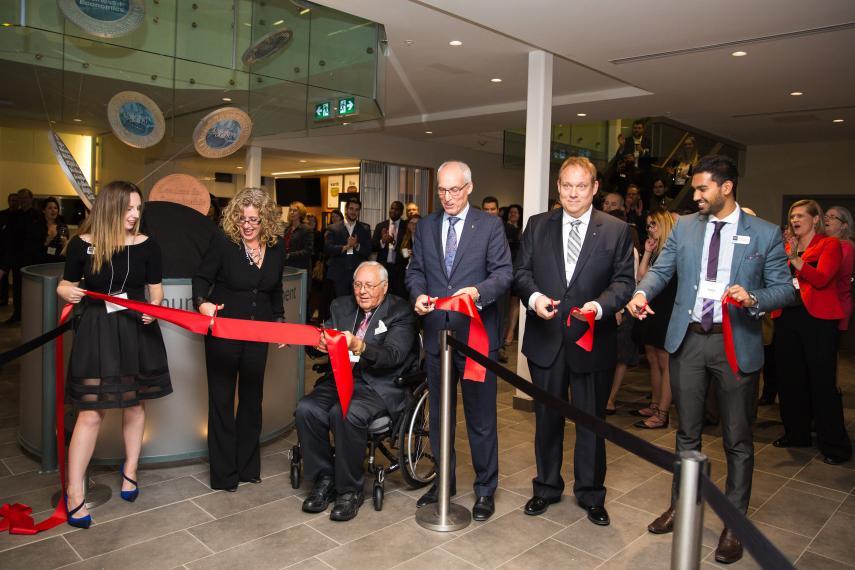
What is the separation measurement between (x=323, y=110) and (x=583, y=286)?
4.10 metres

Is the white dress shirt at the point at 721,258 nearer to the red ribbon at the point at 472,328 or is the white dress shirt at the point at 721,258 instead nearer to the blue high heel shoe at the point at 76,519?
the red ribbon at the point at 472,328

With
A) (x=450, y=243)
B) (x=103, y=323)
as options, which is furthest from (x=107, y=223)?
(x=450, y=243)

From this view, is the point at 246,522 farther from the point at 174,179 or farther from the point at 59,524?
the point at 174,179

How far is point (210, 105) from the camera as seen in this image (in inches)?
251

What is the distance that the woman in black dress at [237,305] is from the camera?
11.7 feet

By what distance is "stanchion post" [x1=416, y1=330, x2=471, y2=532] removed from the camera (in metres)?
3.19

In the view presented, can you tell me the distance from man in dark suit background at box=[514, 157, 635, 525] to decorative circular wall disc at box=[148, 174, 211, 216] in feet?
10.5

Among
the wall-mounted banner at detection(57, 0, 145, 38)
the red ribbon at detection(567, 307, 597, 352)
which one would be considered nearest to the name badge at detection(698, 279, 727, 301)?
the red ribbon at detection(567, 307, 597, 352)

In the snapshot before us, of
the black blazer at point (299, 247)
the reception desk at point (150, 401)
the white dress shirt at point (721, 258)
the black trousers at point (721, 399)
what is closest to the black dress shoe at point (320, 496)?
the reception desk at point (150, 401)

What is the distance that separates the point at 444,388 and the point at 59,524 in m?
1.92

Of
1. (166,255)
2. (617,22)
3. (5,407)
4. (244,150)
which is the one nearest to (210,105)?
(166,255)

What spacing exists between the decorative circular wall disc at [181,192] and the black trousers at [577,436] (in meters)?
3.36

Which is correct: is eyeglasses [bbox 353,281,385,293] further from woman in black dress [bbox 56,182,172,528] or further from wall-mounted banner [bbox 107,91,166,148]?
wall-mounted banner [bbox 107,91,166,148]

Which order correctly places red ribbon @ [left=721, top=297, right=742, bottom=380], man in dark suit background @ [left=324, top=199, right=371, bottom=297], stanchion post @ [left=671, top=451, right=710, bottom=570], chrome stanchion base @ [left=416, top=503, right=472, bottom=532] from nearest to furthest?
stanchion post @ [left=671, top=451, right=710, bottom=570]
red ribbon @ [left=721, top=297, right=742, bottom=380]
chrome stanchion base @ [left=416, top=503, right=472, bottom=532]
man in dark suit background @ [left=324, top=199, right=371, bottom=297]
